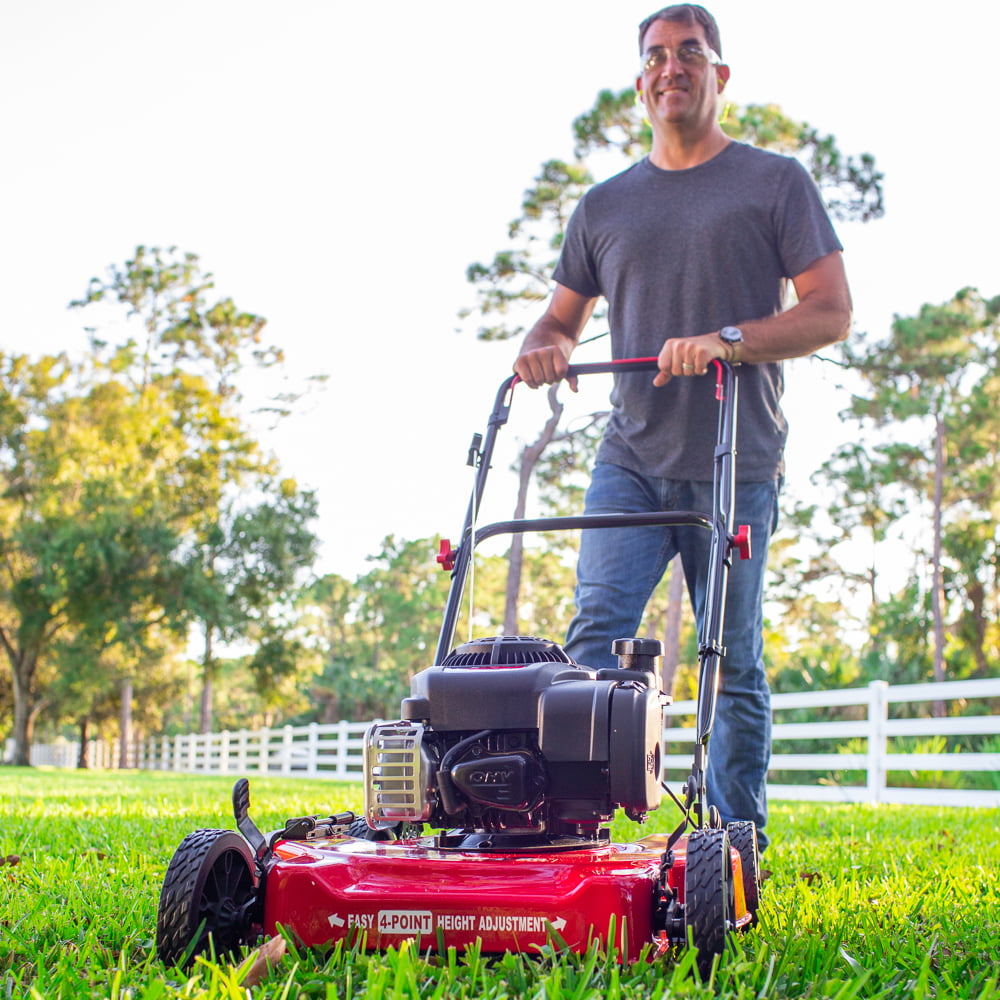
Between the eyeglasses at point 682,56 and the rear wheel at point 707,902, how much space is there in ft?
6.70

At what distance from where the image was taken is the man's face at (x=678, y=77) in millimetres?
3047

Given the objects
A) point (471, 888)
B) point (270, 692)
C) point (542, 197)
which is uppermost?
point (542, 197)

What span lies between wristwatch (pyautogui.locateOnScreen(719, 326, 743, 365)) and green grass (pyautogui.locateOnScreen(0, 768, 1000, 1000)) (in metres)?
1.25

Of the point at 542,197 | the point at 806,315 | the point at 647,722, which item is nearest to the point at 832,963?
the point at 647,722

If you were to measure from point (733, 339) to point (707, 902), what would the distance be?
4.50 feet

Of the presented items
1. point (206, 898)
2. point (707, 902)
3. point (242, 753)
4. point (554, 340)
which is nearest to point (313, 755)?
point (242, 753)

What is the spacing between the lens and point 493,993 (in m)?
1.65

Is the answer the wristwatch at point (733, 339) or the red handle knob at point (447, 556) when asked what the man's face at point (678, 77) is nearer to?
the wristwatch at point (733, 339)

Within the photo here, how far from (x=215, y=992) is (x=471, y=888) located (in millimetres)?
478

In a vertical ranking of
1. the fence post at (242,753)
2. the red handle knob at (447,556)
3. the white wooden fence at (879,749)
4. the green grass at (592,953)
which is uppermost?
the red handle knob at (447,556)

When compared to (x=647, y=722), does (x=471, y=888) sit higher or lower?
lower

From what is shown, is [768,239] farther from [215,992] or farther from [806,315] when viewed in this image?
[215,992]

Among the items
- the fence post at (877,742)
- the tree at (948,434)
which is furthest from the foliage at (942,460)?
the fence post at (877,742)

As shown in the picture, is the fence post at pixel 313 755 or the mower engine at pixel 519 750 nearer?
the mower engine at pixel 519 750
